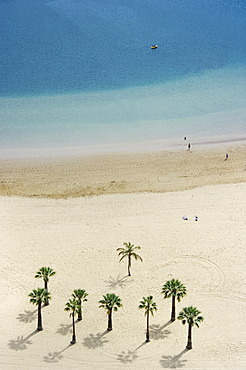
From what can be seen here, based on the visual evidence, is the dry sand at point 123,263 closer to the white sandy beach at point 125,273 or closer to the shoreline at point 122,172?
the white sandy beach at point 125,273

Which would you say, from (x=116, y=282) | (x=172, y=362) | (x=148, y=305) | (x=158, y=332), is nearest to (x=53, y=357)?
(x=148, y=305)

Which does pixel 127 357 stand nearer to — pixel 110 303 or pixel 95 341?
pixel 95 341

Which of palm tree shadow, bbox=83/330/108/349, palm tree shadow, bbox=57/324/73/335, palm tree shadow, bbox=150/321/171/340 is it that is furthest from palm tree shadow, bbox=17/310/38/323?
palm tree shadow, bbox=150/321/171/340

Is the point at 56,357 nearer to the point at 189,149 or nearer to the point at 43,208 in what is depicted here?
the point at 43,208

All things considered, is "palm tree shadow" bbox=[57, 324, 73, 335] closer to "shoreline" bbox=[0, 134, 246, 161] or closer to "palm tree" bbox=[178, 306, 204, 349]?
"palm tree" bbox=[178, 306, 204, 349]

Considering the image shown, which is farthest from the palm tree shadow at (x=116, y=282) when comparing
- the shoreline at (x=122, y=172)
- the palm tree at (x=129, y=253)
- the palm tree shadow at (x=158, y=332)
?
the shoreline at (x=122, y=172)

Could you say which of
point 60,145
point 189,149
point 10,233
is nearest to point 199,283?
point 10,233

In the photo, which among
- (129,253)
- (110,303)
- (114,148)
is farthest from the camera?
(114,148)
